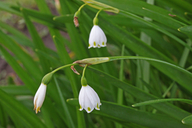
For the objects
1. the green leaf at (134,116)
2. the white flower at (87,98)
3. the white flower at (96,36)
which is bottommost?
the green leaf at (134,116)

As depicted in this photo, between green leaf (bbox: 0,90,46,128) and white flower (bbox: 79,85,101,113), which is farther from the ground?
white flower (bbox: 79,85,101,113)

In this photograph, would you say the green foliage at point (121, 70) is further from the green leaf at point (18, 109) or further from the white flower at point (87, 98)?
A: the white flower at point (87, 98)

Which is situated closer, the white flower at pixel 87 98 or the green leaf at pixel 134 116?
the white flower at pixel 87 98

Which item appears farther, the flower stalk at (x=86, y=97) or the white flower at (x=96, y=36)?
the white flower at (x=96, y=36)

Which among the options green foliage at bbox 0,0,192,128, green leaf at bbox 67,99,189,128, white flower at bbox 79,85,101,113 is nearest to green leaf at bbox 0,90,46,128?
green foliage at bbox 0,0,192,128

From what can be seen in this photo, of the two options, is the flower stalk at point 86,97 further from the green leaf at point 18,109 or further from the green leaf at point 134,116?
the green leaf at point 18,109

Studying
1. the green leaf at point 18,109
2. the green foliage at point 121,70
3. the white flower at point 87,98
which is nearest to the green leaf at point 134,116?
the green foliage at point 121,70

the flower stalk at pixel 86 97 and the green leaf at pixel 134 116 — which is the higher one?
the flower stalk at pixel 86 97

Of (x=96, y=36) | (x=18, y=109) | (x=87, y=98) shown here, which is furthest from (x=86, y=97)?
(x=18, y=109)

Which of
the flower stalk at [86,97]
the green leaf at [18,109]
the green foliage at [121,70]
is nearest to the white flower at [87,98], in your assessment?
the flower stalk at [86,97]

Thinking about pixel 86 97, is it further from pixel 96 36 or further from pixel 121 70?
pixel 121 70

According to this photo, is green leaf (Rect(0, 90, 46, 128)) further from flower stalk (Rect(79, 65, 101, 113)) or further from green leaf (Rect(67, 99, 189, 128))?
flower stalk (Rect(79, 65, 101, 113))

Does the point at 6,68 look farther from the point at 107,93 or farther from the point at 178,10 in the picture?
the point at 178,10
